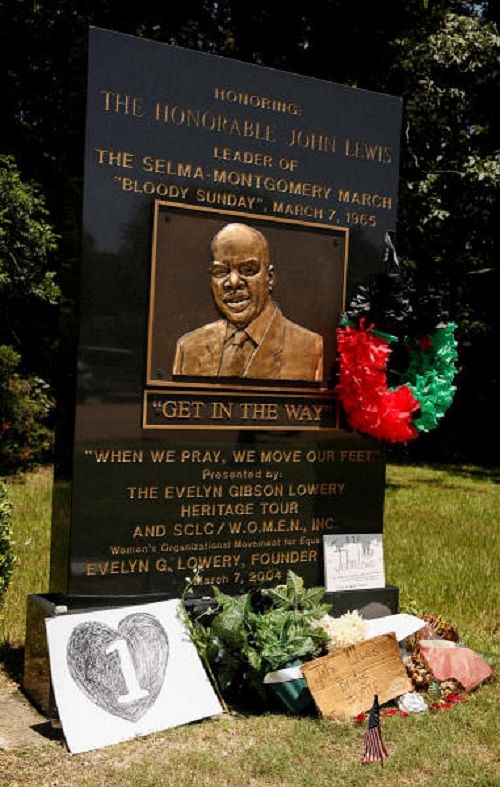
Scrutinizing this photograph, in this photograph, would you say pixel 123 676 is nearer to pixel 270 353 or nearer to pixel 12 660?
pixel 12 660

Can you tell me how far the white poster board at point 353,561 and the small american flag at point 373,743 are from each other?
5.21ft

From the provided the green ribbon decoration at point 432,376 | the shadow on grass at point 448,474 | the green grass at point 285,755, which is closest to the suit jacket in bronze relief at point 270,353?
the green ribbon decoration at point 432,376

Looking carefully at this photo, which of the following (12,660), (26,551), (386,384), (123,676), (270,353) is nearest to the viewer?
(123,676)

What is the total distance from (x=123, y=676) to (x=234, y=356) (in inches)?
73.1

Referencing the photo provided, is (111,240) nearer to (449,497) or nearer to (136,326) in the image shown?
(136,326)

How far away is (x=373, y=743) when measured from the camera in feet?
13.3

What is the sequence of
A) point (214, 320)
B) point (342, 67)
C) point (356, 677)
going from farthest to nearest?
point (342, 67) → point (214, 320) → point (356, 677)

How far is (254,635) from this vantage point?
486cm

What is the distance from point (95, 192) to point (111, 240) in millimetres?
259

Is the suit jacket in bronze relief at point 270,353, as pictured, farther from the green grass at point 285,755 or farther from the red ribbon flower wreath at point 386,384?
the green grass at point 285,755

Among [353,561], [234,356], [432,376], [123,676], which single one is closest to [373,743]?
[123,676]

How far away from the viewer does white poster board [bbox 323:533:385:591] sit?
5.68 meters

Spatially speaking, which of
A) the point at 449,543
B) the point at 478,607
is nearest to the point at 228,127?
the point at 478,607

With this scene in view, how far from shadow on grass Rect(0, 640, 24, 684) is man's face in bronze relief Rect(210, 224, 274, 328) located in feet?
7.84
